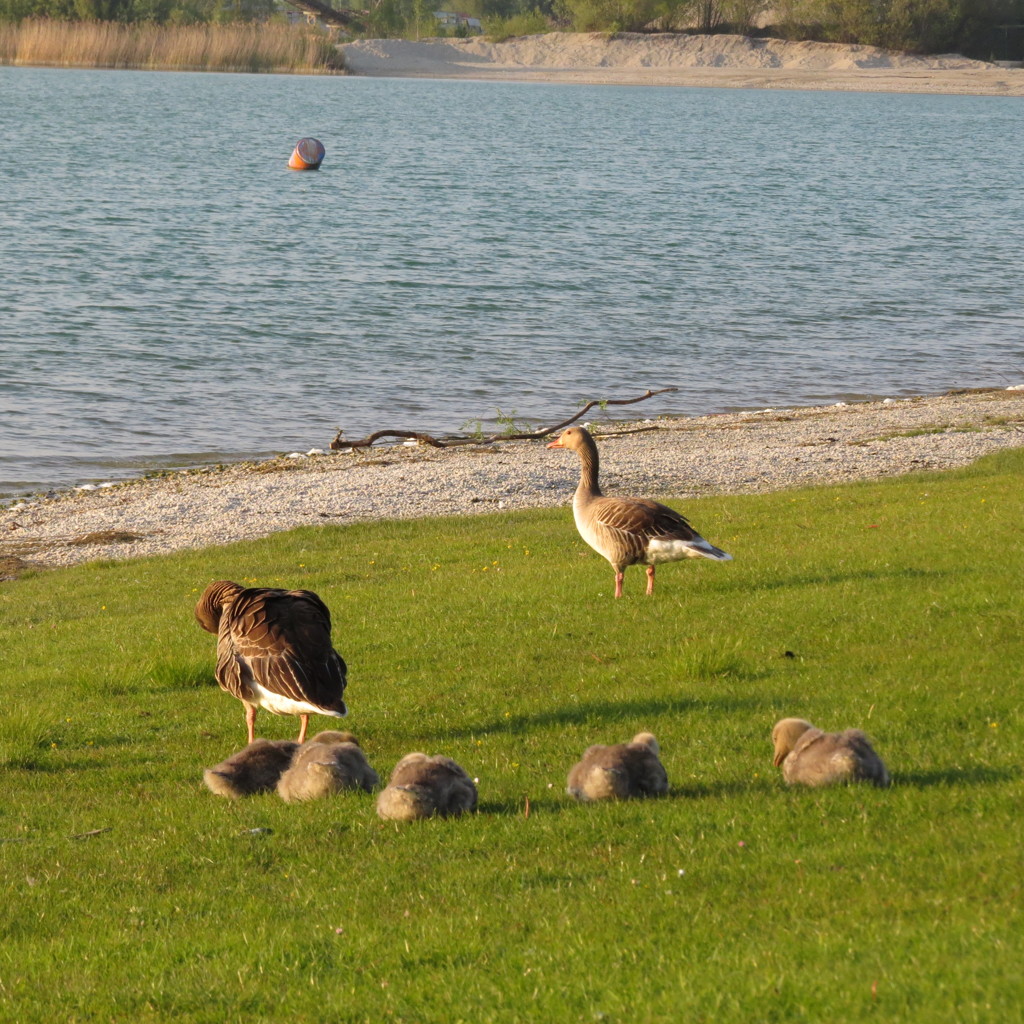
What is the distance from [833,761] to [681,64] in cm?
16994

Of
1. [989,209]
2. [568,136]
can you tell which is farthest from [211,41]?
Answer: [989,209]

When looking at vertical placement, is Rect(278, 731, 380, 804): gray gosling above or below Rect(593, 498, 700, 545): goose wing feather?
below

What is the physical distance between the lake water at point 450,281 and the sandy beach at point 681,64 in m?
63.0

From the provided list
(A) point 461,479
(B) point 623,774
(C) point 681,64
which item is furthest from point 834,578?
(C) point 681,64

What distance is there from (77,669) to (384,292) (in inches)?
1341

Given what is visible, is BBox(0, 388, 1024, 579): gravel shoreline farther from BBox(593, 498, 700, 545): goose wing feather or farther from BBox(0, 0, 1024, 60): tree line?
BBox(0, 0, 1024, 60): tree line

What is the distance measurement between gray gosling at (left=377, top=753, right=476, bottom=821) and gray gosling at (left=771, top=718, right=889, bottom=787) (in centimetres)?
196

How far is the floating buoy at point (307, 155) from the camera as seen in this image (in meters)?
77.8

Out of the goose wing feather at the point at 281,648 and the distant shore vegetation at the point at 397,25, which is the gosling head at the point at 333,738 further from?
the distant shore vegetation at the point at 397,25

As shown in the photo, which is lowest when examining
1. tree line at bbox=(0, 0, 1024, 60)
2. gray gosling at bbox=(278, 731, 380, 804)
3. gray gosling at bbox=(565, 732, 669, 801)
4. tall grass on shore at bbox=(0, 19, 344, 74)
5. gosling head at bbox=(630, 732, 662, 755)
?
gray gosling at bbox=(278, 731, 380, 804)

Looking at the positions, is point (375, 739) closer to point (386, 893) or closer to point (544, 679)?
point (544, 679)

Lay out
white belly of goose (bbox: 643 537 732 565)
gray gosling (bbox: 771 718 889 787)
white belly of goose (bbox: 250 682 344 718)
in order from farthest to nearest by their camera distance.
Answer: white belly of goose (bbox: 643 537 732 565), white belly of goose (bbox: 250 682 344 718), gray gosling (bbox: 771 718 889 787)

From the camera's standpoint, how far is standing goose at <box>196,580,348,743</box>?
9047 mm

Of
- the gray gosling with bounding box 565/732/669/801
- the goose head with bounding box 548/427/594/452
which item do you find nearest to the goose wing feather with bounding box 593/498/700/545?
the goose head with bounding box 548/427/594/452
